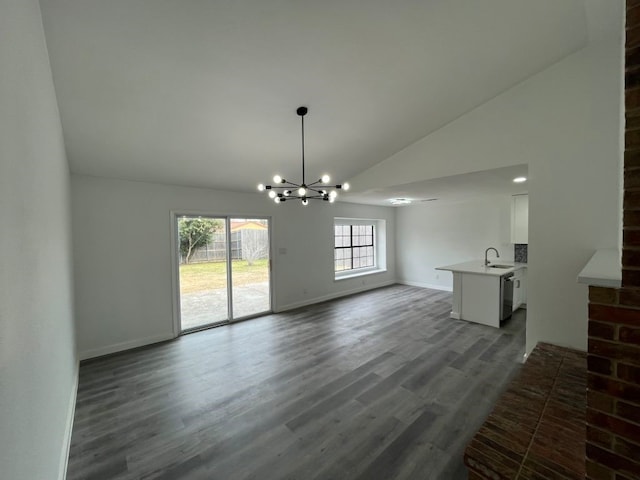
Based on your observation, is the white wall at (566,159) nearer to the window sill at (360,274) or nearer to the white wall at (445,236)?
the white wall at (445,236)

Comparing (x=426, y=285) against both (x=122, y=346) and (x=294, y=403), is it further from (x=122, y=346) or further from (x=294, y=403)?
(x=122, y=346)

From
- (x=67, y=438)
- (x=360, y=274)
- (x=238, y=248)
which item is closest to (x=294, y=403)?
(x=67, y=438)

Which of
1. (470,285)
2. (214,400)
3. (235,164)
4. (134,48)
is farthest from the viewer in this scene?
(470,285)

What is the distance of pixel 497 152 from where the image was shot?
3.37 m

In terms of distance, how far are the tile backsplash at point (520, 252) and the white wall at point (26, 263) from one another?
7309 millimetres

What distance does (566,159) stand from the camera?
2908 millimetres

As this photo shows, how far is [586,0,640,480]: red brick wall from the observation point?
1.07 metres

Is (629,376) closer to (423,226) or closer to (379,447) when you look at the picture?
(379,447)

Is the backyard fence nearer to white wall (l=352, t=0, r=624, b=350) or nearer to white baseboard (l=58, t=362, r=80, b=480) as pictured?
white baseboard (l=58, t=362, r=80, b=480)

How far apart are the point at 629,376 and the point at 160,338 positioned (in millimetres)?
5001

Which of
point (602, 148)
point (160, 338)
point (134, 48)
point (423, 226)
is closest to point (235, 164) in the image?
point (134, 48)

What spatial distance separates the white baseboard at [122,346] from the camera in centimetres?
357

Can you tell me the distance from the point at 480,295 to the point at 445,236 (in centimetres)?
274

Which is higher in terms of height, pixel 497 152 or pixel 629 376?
pixel 497 152
